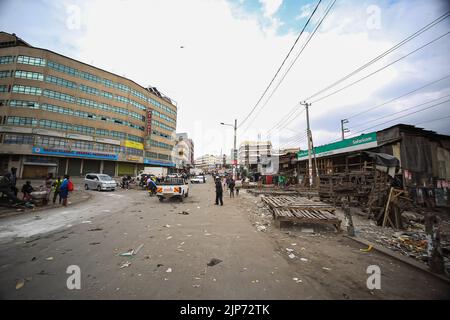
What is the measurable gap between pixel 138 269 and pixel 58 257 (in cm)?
205

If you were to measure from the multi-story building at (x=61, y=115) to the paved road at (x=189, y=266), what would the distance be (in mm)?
33027

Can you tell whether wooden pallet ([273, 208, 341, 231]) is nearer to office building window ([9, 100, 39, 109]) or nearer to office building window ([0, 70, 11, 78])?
office building window ([9, 100, 39, 109])

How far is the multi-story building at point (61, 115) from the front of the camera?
27095 millimetres

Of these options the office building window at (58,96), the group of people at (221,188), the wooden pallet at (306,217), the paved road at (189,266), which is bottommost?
the paved road at (189,266)

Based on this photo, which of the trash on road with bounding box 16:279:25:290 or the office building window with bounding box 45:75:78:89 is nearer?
the trash on road with bounding box 16:279:25:290

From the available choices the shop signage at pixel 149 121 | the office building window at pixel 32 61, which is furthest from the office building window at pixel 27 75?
the shop signage at pixel 149 121

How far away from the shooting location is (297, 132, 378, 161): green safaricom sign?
45.2ft

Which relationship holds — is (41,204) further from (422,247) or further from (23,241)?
(422,247)

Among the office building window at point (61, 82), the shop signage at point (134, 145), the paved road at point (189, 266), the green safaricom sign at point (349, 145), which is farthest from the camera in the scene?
the shop signage at point (134, 145)

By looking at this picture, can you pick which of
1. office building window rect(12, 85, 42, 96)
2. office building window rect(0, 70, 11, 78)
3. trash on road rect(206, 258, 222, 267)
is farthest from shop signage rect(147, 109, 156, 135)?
trash on road rect(206, 258, 222, 267)

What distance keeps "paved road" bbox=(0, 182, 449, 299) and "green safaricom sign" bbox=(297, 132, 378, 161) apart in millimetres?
12723

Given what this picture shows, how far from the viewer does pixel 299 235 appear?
17.6 feet

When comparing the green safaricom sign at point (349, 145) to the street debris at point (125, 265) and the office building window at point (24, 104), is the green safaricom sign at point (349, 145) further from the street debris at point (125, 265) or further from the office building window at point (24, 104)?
the office building window at point (24, 104)

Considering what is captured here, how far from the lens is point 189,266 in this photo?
322 cm
